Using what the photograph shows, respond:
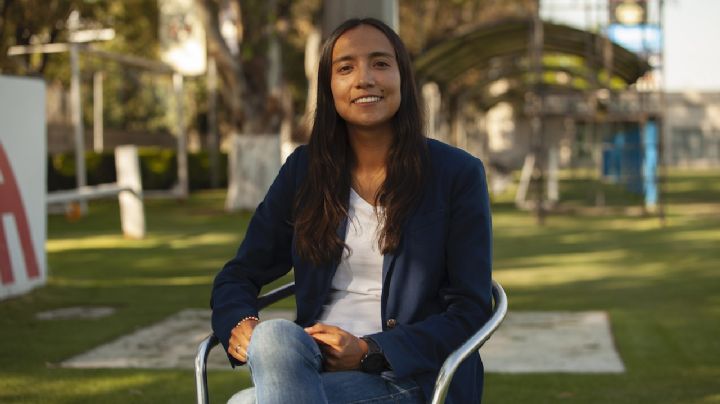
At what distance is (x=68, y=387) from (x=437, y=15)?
1255 inches

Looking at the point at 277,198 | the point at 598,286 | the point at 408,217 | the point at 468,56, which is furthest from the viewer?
the point at 468,56

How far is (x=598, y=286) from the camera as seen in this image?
33.0ft

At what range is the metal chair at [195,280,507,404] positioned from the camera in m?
2.74

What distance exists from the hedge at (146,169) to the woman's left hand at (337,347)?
22.6m

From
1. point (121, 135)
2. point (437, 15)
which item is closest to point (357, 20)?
point (121, 135)

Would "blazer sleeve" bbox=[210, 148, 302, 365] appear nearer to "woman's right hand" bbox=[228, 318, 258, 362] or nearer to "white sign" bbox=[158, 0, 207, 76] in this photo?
"woman's right hand" bbox=[228, 318, 258, 362]

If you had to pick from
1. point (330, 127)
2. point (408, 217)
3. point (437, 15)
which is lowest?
point (408, 217)

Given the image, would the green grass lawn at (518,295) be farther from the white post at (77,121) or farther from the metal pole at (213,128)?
the metal pole at (213,128)

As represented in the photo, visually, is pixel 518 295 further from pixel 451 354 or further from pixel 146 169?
pixel 146 169

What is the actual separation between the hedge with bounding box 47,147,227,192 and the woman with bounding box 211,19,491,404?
22.2 meters

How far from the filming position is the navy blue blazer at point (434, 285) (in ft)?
9.55

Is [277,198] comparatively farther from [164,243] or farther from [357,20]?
[164,243]

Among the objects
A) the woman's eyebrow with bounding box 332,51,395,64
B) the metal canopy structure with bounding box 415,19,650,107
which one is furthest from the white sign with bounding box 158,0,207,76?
the woman's eyebrow with bounding box 332,51,395,64

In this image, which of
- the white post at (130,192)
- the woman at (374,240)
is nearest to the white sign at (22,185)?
the white post at (130,192)
